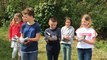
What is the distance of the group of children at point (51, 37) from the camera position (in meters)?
6.53

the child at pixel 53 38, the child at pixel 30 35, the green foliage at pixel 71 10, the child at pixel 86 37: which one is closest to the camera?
the child at pixel 30 35

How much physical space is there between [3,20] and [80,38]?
38.0ft

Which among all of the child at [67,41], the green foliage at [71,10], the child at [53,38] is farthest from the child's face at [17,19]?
the green foliage at [71,10]

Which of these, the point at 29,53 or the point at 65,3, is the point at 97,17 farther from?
the point at 29,53

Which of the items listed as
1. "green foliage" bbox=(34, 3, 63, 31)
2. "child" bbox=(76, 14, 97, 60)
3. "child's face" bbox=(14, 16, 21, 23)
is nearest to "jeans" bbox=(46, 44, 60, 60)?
"child" bbox=(76, 14, 97, 60)

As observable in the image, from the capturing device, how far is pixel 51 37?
747 centimetres

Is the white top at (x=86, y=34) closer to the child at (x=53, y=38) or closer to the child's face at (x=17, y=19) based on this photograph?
the child at (x=53, y=38)

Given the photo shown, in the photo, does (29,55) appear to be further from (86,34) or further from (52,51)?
(86,34)

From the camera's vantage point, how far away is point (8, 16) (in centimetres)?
1781

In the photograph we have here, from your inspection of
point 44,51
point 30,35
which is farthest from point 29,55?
point 44,51

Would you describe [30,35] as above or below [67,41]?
above

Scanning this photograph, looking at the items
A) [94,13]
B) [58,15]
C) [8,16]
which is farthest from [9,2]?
[94,13]

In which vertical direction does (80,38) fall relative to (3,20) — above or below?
below

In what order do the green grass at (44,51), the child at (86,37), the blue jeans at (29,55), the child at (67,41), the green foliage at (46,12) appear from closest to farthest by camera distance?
the blue jeans at (29,55), the child at (86,37), the child at (67,41), the green grass at (44,51), the green foliage at (46,12)
